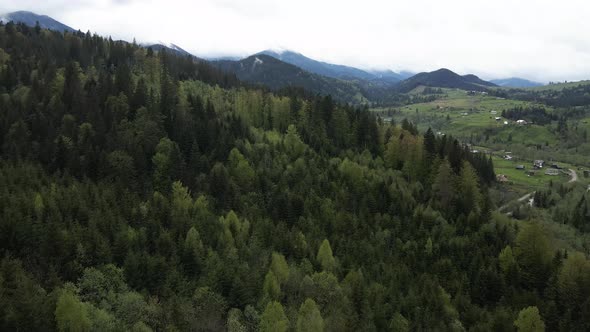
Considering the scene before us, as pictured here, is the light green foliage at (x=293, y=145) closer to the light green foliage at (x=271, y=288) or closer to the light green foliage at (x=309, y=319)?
the light green foliage at (x=271, y=288)

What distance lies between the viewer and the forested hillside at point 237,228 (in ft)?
226

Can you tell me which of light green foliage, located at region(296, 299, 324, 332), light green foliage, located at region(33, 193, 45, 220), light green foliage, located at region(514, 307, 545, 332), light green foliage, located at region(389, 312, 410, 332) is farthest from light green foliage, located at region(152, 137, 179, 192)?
light green foliage, located at region(514, 307, 545, 332)

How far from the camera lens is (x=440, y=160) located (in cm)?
13662

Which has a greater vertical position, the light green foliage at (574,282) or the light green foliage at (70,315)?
the light green foliage at (70,315)

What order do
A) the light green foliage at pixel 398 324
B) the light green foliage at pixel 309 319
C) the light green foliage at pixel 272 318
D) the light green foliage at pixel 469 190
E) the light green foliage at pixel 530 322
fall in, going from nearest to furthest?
the light green foliage at pixel 309 319, the light green foliage at pixel 272 318, the light green foliage at pixel 398 324, the light green foliage at pixel 530 322, the light green foliage at pixel 469 190

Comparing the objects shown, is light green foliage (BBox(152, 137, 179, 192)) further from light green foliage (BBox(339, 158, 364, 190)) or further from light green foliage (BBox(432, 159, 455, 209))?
light green foliage (BBox(432, 159, 455, 209))

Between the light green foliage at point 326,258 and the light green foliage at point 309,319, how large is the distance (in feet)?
63.9

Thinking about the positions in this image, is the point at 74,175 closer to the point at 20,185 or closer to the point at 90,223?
the point at 20,185

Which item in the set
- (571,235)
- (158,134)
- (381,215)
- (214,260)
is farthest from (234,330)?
(571,235)

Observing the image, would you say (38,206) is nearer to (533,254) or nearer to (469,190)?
(533,254)

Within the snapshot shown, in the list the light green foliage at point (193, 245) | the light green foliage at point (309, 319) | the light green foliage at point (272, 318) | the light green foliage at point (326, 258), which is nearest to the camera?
the light green foliage at point (309, 319)

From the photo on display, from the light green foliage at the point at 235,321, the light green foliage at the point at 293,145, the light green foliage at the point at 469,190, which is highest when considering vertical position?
the light green foliage at the point at 293,145

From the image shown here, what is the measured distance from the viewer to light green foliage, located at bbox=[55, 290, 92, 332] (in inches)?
2200

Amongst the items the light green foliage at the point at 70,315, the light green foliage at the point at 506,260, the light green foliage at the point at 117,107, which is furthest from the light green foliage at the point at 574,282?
the light green foliage at the point at 117,107
